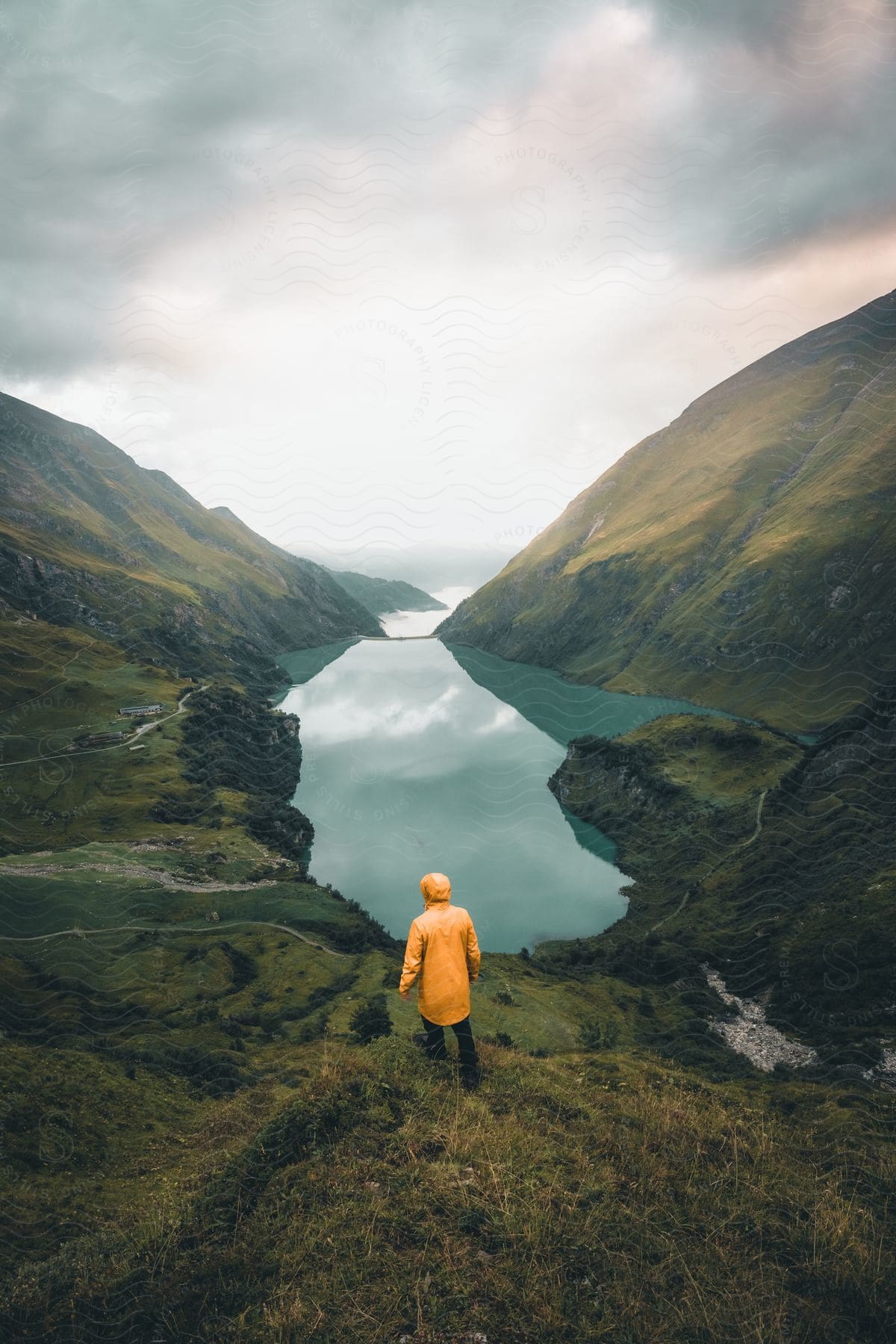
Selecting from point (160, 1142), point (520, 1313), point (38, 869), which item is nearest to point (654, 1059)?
point (160, 1142)

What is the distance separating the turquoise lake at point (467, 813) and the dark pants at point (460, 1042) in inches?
2021

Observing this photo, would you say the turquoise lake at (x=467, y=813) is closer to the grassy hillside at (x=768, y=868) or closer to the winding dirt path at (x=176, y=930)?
the grassy hillside at (x=768, y=868)

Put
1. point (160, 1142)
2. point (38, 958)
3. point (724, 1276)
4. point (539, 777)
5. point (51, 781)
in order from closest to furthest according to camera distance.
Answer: point (724, 1276) < point (160, 1142) < point (38, 958) < point (51, 781) < point (539, 777)

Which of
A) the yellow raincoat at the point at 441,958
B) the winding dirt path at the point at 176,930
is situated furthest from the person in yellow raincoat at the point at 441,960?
the winding dirt path at the point at 176,930

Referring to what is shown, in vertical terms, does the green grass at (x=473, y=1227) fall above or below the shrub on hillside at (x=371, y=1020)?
above

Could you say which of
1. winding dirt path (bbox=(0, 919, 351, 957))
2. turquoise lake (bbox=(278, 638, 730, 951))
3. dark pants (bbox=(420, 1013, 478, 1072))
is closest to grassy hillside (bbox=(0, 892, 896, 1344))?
dark pants (bbox=(420, 1013, 478, 1072))

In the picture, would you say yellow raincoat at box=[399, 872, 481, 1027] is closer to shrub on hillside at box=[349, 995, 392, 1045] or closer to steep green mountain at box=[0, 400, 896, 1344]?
steep green mountain at box=[0, 400, 896, 1344]

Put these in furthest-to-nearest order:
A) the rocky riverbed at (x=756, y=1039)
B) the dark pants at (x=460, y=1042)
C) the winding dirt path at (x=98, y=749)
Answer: the winding dirt path at (x=98, y=749)
the rocky riverbed at (x=756, y=1039)
the dark pants at (x=460, y=1042)

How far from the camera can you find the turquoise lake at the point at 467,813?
69.7 m

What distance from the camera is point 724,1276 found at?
6.40 m

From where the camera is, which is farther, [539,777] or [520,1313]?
[539,777]

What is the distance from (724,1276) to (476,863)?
76.5 metres

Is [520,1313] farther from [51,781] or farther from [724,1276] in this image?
[51,781]

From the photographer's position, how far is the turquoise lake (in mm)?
69688
